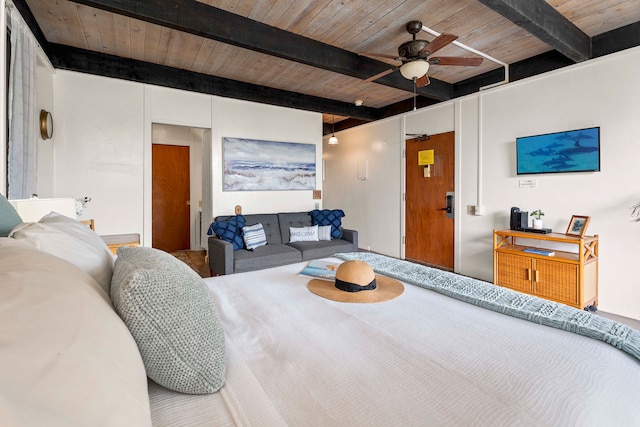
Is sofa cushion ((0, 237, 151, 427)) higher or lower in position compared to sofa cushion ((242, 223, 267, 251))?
higher

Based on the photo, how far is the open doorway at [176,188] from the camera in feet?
18.0

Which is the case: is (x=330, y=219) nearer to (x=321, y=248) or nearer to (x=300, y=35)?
(x=321, y=248)

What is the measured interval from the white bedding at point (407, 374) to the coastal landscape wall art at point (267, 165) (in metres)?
3.32

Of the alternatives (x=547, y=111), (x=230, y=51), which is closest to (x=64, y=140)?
(x=230, y=51)

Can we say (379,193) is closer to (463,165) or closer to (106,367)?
(463,165)

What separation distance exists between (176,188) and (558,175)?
5776mm

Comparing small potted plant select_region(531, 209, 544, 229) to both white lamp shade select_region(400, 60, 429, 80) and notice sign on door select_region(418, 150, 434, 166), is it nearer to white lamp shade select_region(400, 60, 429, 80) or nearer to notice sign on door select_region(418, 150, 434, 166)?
notice sign on door select_region(418, 150, 434, 166)

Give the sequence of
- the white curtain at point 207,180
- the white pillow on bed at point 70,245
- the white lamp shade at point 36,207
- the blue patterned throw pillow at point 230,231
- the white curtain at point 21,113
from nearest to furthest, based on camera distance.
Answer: the white pillow on bed at point 70,245, the white lamp shade at point 36,207, the white curtain at point 21,113, the blue patterned throw pillow at point 230,231, the white curtain at point 207,180

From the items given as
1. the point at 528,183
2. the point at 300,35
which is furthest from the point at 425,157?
the point at 300,35

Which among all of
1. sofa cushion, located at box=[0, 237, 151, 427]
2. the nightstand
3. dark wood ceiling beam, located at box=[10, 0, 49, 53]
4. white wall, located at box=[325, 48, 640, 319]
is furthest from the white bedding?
dark wood ceiling beam, located at box=[10, 0, 49, 53]

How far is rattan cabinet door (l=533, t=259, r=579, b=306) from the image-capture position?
2781 mm

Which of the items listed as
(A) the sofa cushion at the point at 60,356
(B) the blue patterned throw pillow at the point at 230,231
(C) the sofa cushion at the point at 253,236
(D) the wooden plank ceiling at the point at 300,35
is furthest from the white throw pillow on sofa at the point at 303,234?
(A) the sofa cushion at the point at 60,356

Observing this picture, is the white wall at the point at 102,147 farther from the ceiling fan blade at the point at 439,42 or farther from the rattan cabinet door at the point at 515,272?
the rattan cabinet door at the point at 515,272

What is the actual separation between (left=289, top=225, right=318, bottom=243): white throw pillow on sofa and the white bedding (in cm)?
286
